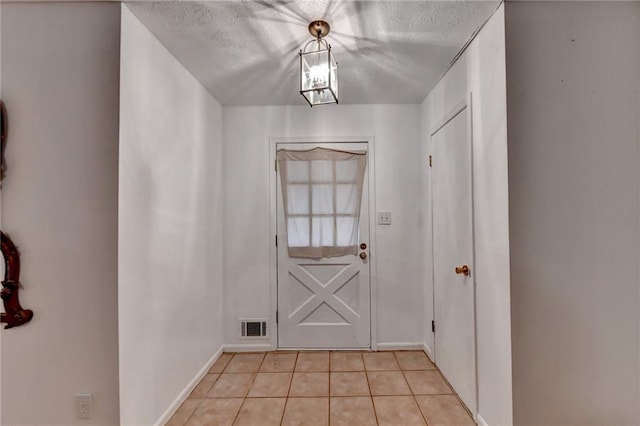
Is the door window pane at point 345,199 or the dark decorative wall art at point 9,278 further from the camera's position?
the door window pane at point 345,199

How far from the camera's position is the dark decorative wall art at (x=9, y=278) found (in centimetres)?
148

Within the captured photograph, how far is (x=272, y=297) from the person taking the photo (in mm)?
2850

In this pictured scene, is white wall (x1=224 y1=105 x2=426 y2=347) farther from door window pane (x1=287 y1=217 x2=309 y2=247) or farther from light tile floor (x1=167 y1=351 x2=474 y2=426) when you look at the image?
light tile floor (x1=167 y1=351 x2=474 y2=426)

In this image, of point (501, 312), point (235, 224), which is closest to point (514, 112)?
point (501, 312)

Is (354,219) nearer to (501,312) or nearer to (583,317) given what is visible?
(501,312)

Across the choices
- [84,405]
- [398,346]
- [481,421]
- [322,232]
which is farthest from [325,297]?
[84,405]

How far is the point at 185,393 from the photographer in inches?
82.0

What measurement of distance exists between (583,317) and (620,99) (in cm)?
113

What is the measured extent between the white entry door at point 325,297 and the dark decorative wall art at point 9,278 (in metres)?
1.79

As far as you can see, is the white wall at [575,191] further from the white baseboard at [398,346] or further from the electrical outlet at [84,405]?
the electrical outlet at [84,405]

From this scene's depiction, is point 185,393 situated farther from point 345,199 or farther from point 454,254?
point 454,254

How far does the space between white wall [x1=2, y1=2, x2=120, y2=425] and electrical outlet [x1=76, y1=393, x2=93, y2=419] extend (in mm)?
27

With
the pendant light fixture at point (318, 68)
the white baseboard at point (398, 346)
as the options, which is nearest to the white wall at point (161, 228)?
the pendant light fixture at point (318, 68)

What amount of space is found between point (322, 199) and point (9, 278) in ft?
6.99
